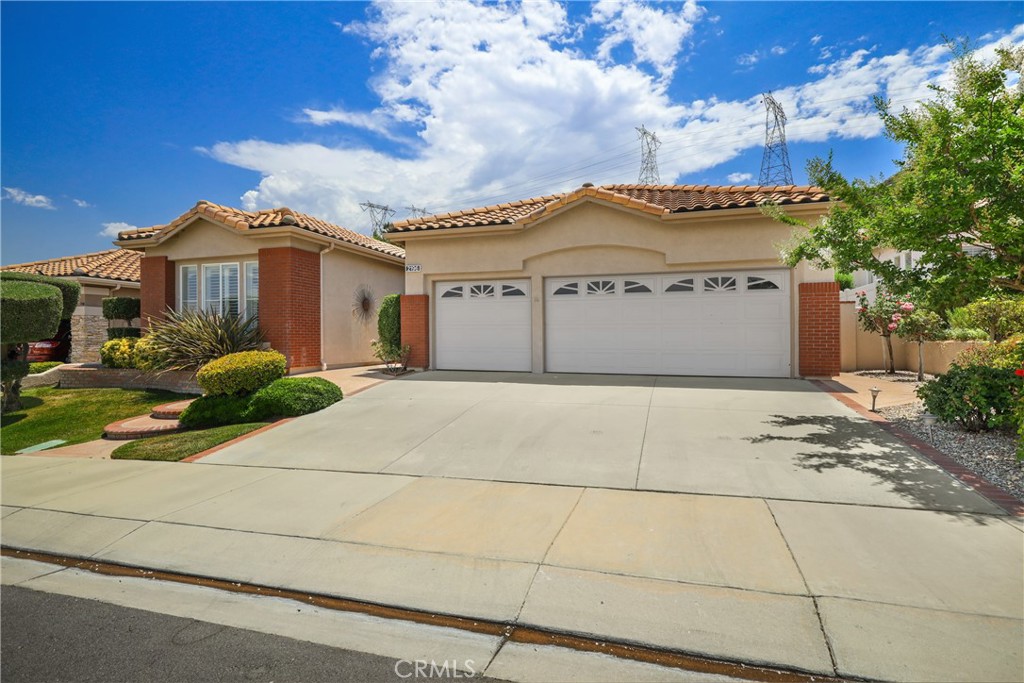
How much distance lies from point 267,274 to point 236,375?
17.6ft

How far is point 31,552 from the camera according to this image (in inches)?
195

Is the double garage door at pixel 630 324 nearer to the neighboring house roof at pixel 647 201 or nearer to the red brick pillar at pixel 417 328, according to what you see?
the red brick pillar at pixel 417 328

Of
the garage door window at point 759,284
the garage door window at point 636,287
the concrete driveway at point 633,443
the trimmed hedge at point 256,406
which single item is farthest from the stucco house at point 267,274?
the garage door window at point 759,284

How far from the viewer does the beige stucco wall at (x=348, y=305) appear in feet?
51.8

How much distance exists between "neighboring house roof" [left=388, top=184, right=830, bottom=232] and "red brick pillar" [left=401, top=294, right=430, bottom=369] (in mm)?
1861

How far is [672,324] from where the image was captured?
12281mm

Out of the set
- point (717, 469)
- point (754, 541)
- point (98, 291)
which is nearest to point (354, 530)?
point (754, 541)

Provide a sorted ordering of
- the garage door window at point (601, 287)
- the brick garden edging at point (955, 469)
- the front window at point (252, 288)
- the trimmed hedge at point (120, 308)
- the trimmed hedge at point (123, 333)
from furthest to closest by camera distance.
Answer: the trimmed hedge at point (120, 308), the trimmed hedge at point (123, 333), the front window at point (252, 288), the garage door window at point (601, 287), the brick garden edging at point (955, 469)

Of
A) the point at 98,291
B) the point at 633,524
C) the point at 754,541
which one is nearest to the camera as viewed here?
the point at 754,541

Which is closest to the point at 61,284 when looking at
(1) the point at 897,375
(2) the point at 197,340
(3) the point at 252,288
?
(2) the point at 197,340

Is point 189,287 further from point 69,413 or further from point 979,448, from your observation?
point 979,448

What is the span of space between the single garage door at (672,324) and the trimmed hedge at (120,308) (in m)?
12.7

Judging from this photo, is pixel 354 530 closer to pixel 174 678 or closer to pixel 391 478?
pixel 391 478

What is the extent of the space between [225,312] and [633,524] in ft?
45.9
